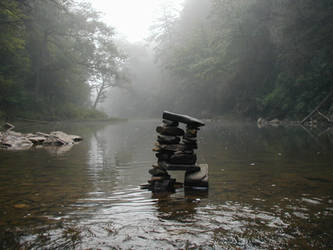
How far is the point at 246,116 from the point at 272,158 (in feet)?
91.4

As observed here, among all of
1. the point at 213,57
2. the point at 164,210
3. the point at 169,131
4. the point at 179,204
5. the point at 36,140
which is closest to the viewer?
the point at 164,210

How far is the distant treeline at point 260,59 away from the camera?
22.4 meters

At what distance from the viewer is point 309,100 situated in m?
24.7

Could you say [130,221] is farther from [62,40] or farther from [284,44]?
[62,40]

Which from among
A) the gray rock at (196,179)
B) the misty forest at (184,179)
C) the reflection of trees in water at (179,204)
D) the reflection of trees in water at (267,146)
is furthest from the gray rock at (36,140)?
the reflection of trees in water at (179,204)

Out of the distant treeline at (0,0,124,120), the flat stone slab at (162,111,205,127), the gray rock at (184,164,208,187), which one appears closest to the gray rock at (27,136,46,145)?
the flat stone slab at (162,111,205,127)

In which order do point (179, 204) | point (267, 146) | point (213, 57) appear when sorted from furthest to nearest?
point (213, 57), point (267, 146), point (179, 204)

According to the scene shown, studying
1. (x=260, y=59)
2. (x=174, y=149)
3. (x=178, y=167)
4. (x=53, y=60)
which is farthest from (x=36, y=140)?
(x=260, y=59)

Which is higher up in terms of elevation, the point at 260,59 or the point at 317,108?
the point at 260,59

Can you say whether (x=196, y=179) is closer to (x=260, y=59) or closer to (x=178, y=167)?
(x=178, y=167)

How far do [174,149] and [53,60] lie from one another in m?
31.6

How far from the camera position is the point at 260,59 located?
33.7m

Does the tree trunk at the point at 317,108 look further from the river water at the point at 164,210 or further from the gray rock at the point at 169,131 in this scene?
the gray rock at the point at 169,131

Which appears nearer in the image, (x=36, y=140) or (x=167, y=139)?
(x=167, y=139)
